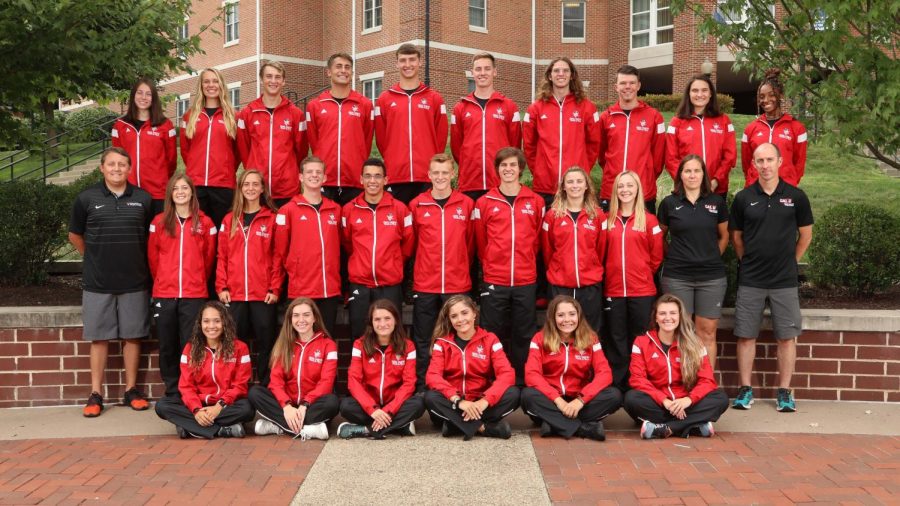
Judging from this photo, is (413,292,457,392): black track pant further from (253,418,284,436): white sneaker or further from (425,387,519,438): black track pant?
(253,418,284,436): white sneaker

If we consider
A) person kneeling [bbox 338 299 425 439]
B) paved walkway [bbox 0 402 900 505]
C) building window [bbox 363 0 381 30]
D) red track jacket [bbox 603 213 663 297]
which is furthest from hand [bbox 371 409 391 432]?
building window [bbox 363 0 381 30]

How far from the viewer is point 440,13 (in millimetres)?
28000

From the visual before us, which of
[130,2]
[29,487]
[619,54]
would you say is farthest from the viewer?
[619,54]

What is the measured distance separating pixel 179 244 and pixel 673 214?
398 centimetres

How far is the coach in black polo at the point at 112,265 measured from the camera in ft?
21.9

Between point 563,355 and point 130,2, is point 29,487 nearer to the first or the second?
point 563,355

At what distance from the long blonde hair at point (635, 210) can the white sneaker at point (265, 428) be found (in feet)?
9.75

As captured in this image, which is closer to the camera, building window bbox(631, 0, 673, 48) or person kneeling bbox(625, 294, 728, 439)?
person kneeling bbox(625, 294, 728, 439)

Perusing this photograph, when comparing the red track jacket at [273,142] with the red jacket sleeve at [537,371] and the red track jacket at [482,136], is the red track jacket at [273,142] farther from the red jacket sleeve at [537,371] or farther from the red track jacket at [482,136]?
the red jacket sleeve at [537,371]

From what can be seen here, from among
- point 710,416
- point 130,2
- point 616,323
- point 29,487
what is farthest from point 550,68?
point 29,487

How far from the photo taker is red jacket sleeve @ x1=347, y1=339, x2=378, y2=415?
232 inches

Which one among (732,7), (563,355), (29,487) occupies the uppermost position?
(732,7)

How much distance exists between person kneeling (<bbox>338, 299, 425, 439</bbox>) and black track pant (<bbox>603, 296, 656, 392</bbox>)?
163 centimetres

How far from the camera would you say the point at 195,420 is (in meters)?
5.91
